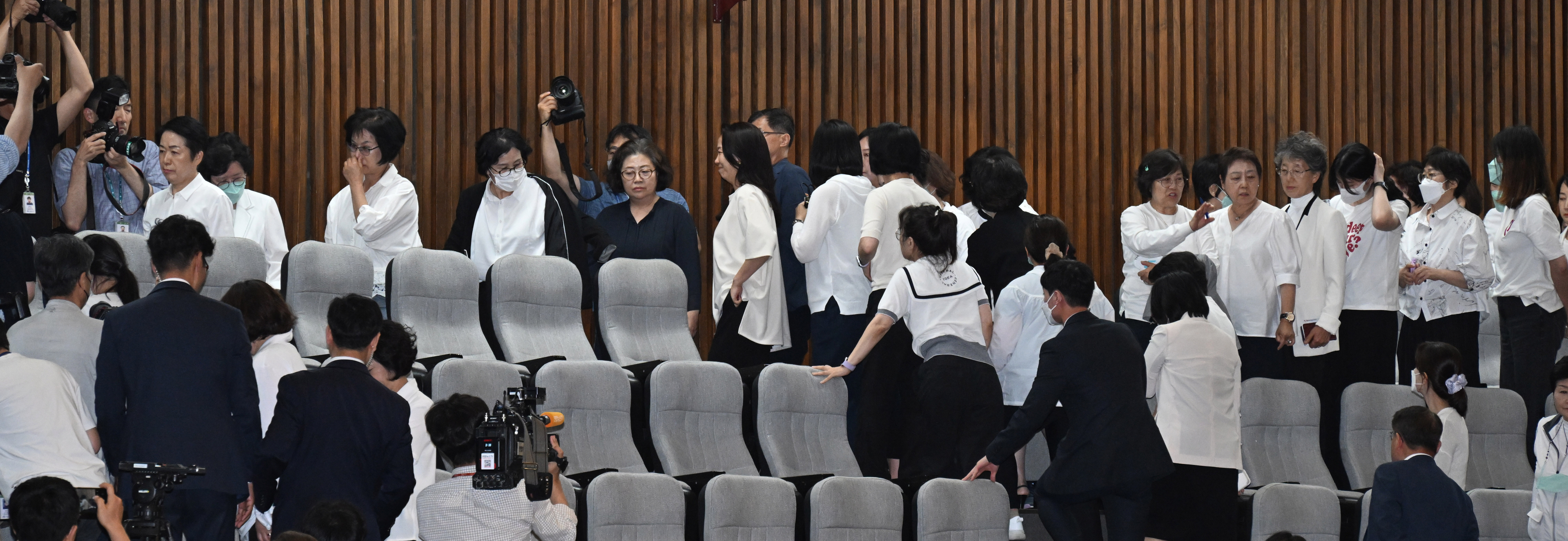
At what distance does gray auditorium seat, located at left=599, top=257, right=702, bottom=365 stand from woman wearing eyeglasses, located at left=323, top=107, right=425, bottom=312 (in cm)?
81

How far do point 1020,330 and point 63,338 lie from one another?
3.00 metres

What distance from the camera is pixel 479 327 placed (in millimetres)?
5559

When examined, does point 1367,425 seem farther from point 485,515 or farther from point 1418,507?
point 485,515

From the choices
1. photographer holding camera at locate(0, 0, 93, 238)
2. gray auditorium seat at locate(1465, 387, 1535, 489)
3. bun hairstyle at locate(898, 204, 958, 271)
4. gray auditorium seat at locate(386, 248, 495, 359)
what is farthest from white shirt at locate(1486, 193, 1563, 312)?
photographer holding camera at locate(0, 0, 93, 238)

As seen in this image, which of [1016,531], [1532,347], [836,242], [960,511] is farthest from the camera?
[1532,347]

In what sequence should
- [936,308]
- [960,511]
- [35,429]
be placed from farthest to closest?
1. [936,308]
2. [960,511]
3. [35,429]

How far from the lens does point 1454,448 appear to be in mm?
5707

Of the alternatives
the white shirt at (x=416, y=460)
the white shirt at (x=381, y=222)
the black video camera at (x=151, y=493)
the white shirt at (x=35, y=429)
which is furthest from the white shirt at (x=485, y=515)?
the white shirt at (x=381, y=222)

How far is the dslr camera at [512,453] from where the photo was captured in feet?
11.2

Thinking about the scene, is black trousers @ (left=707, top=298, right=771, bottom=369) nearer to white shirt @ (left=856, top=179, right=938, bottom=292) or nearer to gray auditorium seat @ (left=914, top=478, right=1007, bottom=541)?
white shirt @ (left=856, top=179, right=938, bottom=292)

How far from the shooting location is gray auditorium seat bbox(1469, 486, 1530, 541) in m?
5.88

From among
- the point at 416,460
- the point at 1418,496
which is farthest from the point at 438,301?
the point at 1418,496

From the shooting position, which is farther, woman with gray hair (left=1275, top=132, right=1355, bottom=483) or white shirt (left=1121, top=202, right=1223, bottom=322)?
white shirt (left=1121, top=202, right=1223, bottom=322)

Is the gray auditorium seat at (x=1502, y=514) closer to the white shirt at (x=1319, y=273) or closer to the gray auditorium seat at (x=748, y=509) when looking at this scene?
the white shirt at (x=1319, y=273)
